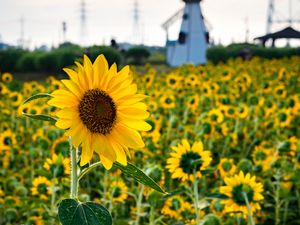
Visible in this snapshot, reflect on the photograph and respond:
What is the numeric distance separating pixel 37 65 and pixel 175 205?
46.6 ft

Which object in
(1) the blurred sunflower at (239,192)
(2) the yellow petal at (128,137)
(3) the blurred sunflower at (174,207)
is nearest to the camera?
(2) the yellow petal at (128,137)

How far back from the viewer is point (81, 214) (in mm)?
1002

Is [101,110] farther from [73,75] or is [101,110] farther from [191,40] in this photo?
[191,40]

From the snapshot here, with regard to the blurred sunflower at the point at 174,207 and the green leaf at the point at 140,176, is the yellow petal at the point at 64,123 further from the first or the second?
the blurred sunflower at the point at 174,207

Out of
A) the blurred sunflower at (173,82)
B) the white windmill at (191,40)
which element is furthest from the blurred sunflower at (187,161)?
the white windmill at (191,40)

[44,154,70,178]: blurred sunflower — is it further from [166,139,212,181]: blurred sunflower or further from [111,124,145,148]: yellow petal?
[111,124,145,148]: yellow petal

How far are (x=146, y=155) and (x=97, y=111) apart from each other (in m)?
2.46

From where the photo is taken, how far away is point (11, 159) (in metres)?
3.88

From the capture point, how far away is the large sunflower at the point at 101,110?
1053mm

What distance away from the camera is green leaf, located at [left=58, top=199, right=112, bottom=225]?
3.25ft

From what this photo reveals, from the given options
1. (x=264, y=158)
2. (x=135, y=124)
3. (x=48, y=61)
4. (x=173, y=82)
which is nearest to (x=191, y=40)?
(x=48, y=61)

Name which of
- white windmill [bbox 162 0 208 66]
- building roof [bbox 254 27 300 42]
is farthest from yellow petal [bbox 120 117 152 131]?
building roof [bbox 254 27 300 42]

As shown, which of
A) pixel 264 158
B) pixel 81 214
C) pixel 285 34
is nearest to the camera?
pixel 81 214

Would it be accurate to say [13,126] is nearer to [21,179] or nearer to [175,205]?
[21,179]
